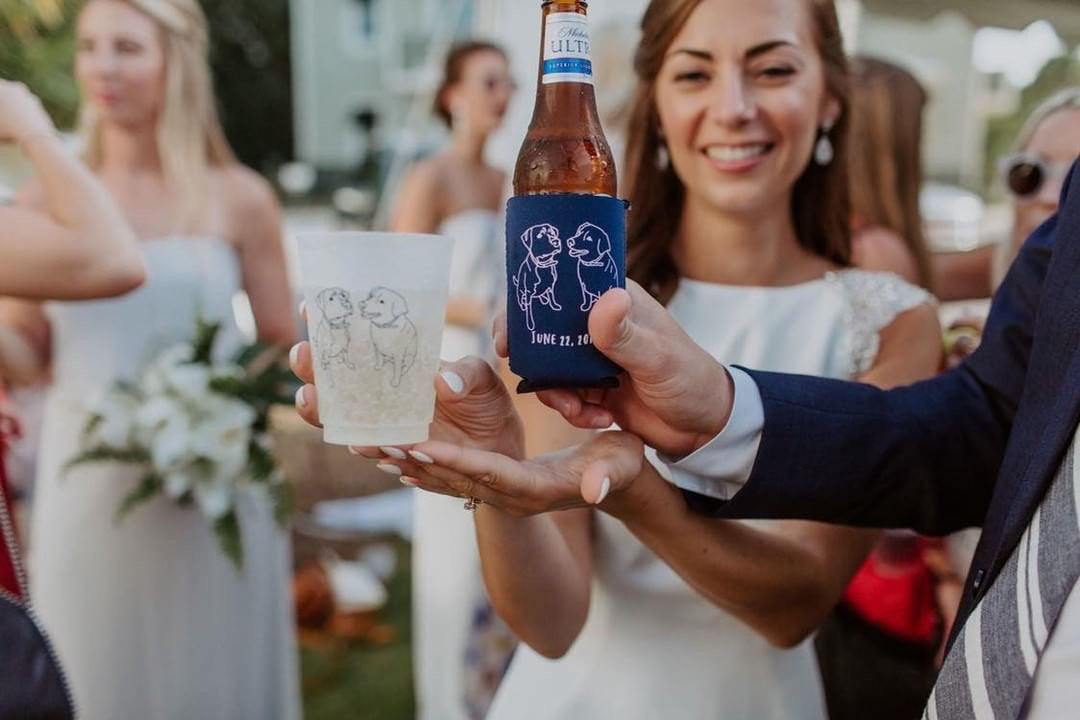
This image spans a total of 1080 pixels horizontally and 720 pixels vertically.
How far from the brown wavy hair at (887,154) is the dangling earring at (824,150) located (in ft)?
4.65

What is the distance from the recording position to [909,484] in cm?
144

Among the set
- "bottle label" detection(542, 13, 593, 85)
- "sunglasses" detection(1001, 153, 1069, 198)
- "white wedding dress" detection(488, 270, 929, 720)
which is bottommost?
"white wedding dress" detection(488, 270, 929, 720)

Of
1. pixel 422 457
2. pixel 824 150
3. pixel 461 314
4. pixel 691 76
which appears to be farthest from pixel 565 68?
pixel 461 314

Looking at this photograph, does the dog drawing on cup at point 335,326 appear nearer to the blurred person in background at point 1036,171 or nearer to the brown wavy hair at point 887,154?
the blurred person in background at point 1036,171

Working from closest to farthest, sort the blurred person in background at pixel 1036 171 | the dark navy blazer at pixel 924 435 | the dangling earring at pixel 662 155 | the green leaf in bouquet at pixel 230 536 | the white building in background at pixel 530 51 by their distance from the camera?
the dark navy blazer at pixel 924 435, the dangling earring at pixel 662 155, the blurred person in background at pixel 1036 171, the green leaf in bouquet at pixel 230 536, the white building in background at pixel 530 51

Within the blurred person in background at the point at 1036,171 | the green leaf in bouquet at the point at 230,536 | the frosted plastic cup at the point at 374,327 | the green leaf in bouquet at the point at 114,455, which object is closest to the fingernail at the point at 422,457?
the frosted plastic cup at the point at 374,327

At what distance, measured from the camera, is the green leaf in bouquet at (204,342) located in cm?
267

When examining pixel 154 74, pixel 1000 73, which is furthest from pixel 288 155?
pixel 154 74

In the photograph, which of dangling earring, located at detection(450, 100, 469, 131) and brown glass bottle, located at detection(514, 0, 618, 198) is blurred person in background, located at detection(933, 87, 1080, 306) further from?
dangling earring, located at detection(450, 100, 469, 131)

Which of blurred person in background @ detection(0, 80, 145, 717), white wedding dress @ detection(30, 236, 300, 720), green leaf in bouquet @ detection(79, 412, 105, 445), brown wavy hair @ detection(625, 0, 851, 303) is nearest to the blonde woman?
white wedding dress @ detection(30, 236, 300, 720)

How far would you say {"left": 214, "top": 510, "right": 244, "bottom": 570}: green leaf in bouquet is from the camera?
249 centimetres

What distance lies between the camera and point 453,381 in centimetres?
119

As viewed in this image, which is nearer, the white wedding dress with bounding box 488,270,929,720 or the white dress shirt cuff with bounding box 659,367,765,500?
the white dress shirt cuff with bounding box 659,367,765,500

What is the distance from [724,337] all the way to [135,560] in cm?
186
